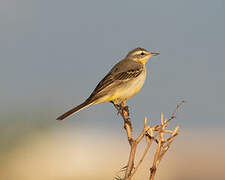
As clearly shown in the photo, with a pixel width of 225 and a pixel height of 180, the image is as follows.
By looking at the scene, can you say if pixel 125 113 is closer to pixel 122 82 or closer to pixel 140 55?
pixel 122 82

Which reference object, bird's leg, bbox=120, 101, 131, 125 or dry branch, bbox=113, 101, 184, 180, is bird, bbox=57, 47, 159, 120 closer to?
bird's leg, bbox=120, 101, 131, 125

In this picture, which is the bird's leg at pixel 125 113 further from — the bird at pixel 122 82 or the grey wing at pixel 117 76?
the grey wing at pixel 117 76

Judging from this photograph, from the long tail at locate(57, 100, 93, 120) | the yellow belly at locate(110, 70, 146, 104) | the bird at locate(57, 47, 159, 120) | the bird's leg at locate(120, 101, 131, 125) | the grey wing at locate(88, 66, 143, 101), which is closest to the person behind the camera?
the bird's leg at locate(120, 101, 131, 125)

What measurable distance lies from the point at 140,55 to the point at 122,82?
1.04m

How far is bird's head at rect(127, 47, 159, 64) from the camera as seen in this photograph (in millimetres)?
7828

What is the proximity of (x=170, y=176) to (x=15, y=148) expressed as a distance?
1088cm

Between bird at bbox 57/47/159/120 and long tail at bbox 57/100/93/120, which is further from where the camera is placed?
bird at bbox 57/47/159/120

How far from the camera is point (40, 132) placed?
1113 centimetres

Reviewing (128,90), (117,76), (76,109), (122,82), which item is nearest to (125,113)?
(76,109)

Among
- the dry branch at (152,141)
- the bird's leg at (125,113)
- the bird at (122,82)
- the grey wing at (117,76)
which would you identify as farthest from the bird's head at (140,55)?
the dry branch at (152,141)

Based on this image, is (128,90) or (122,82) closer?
(128,90)

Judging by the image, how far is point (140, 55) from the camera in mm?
7871

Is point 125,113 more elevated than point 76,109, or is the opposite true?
point 76,109

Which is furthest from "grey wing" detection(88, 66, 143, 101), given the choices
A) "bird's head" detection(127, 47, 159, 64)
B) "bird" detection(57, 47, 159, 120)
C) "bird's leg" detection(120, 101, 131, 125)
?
Answer: "bird's leg" detection(120, 101, 131, 125)
